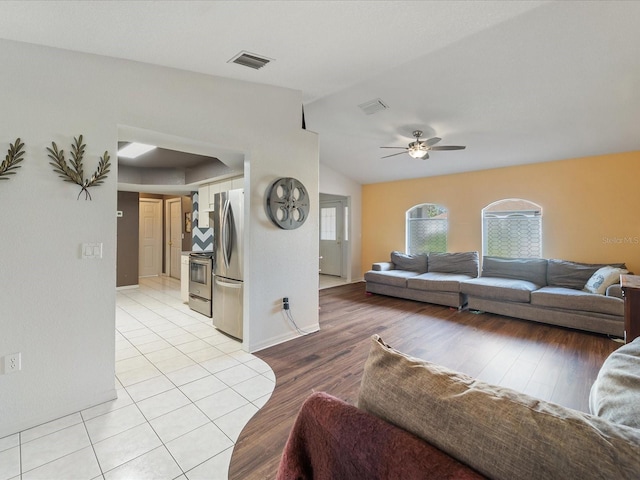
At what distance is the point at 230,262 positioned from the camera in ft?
11.5

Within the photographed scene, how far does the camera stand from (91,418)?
203 cm

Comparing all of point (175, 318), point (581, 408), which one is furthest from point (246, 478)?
point (175, 318)

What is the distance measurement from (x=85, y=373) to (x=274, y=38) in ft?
9.27

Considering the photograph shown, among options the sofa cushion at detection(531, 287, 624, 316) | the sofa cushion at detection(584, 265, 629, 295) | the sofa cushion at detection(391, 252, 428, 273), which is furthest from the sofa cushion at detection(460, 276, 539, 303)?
the sofa cushion at detection(391, 252, 428, 273)

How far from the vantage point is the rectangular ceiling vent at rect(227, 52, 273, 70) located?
2.48m

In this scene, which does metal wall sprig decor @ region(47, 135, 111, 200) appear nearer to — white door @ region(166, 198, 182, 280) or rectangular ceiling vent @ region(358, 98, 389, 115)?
rectangular ceiling vent @ region(358, 98, 389, 115)

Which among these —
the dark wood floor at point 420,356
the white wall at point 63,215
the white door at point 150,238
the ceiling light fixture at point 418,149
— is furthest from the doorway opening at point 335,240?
the white wall at point 63,215

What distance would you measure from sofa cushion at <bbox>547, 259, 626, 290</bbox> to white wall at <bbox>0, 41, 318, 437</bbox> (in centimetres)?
516

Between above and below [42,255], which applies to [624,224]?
above

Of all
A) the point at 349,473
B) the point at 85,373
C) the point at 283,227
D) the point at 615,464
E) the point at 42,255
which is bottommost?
the point at 85,373

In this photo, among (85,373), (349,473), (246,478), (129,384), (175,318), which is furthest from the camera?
(175,318)

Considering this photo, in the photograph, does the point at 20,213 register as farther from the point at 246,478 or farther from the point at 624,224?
the point at 624,224

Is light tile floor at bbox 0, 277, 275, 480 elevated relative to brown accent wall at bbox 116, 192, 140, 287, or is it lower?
lower

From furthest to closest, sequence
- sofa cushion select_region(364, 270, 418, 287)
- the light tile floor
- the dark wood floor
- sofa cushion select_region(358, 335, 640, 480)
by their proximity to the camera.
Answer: sofa cushion select_region(364, 270, 418, 287), the dark wood floor, the light tile floor, sofa cushion select_region(358, 335, 640, 480)
